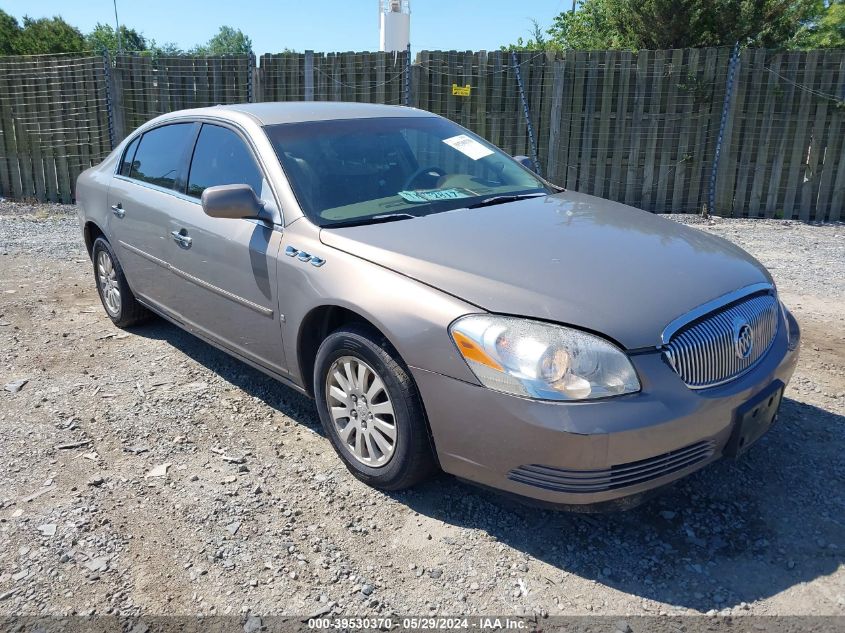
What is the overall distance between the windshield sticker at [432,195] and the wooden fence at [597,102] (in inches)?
259

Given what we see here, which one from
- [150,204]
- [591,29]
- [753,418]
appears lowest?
[753,418]

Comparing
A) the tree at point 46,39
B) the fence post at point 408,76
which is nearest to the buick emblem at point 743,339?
the fence post at point 408,76

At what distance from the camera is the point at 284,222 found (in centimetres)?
344

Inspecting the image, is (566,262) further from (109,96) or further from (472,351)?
(109,96)

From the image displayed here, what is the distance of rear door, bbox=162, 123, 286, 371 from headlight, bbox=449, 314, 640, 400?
133cm

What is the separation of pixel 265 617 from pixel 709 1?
679 inches

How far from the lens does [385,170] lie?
3.82m

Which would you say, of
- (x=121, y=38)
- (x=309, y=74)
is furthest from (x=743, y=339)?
(x=121, y=38)

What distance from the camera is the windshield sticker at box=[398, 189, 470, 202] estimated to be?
3658mm

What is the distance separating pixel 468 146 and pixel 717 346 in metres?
2.23

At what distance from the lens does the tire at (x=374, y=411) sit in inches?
113

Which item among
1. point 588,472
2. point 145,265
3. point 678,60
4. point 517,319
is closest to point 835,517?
point 588,472

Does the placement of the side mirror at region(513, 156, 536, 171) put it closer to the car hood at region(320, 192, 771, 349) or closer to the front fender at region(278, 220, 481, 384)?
the car hood at region(320, 192, 771, 349)

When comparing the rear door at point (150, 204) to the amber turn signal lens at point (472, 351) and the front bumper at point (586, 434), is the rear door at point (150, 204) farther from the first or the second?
the front bumper at point (586, 434)
